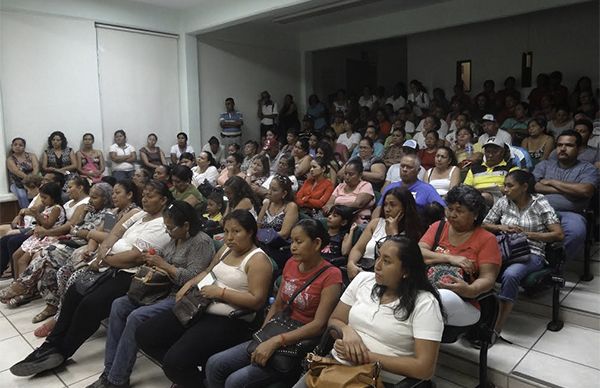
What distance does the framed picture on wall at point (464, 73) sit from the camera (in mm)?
8648

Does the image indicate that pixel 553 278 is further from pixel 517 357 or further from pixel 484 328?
pixel 484 328

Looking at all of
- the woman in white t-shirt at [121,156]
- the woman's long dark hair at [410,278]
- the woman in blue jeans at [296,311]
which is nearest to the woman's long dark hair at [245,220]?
the woman in blue jeans at [296,311]

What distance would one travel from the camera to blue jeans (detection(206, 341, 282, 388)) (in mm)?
1885

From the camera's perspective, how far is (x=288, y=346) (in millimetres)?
1923

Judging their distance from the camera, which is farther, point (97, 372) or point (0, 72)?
point (0, 72)

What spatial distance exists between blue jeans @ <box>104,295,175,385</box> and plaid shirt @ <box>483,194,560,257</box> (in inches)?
87.7

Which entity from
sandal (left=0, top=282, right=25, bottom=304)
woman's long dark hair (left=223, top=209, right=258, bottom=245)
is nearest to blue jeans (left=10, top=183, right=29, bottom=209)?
sandal (left=0, top=282, right=25, bottom=304)

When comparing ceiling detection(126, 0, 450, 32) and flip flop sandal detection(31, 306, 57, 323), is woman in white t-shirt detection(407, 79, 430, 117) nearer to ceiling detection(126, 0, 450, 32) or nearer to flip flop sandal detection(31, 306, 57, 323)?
ceiling detection(126, 0, 450, 32)

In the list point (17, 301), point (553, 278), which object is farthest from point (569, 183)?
point (17, 301)

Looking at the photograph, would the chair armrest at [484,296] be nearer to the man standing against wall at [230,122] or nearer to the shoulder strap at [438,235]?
the shoulder strap at [438,235]

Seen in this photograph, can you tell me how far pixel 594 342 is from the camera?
258 centimetres

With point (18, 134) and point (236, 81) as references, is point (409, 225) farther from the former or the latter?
point (236, 81)

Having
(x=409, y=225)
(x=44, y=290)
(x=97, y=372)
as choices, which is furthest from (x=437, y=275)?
(x=44, y=290)

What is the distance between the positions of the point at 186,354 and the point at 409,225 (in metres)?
1.45
